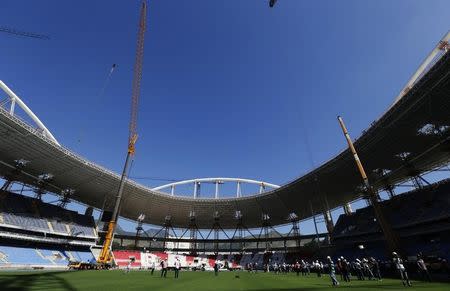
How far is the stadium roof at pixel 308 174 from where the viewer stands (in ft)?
130

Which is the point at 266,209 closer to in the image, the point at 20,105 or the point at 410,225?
the point at 410,225

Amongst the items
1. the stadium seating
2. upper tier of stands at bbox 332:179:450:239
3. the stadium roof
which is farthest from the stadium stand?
the stadium seating

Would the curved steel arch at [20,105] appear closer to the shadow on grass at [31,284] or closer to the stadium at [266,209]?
the stadium at [266,209]

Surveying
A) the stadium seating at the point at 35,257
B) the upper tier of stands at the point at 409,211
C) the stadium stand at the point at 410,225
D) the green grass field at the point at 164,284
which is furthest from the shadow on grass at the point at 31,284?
the upper tier of stands at the point at 409,211

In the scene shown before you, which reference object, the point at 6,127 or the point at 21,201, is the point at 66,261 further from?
the point at 6,127

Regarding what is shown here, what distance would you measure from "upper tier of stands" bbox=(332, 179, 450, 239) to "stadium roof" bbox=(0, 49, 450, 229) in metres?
3.92

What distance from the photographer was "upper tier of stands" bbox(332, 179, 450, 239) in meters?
46.3

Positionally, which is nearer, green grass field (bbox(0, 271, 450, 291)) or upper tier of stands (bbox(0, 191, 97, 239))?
green grass field (bbox(0, 271, 450, 291))

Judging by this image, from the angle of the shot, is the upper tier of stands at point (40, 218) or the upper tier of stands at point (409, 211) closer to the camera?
the upper tier of stands at point (409, 211)

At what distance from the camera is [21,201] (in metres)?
63.5

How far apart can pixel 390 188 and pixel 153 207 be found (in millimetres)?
60075

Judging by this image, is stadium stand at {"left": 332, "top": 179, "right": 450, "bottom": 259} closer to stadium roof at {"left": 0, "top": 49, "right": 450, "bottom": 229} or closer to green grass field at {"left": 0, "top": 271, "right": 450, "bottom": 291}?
stadium roof at {"left": 0, "top": 49, "right": 450, "bottom": 229}

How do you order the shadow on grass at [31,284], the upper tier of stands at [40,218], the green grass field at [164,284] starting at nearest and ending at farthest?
the shadow on grass at [31,284], the green grass field at [164,284], the upper tier of stands at [40,218]

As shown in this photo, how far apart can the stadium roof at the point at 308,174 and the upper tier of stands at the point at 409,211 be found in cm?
392
